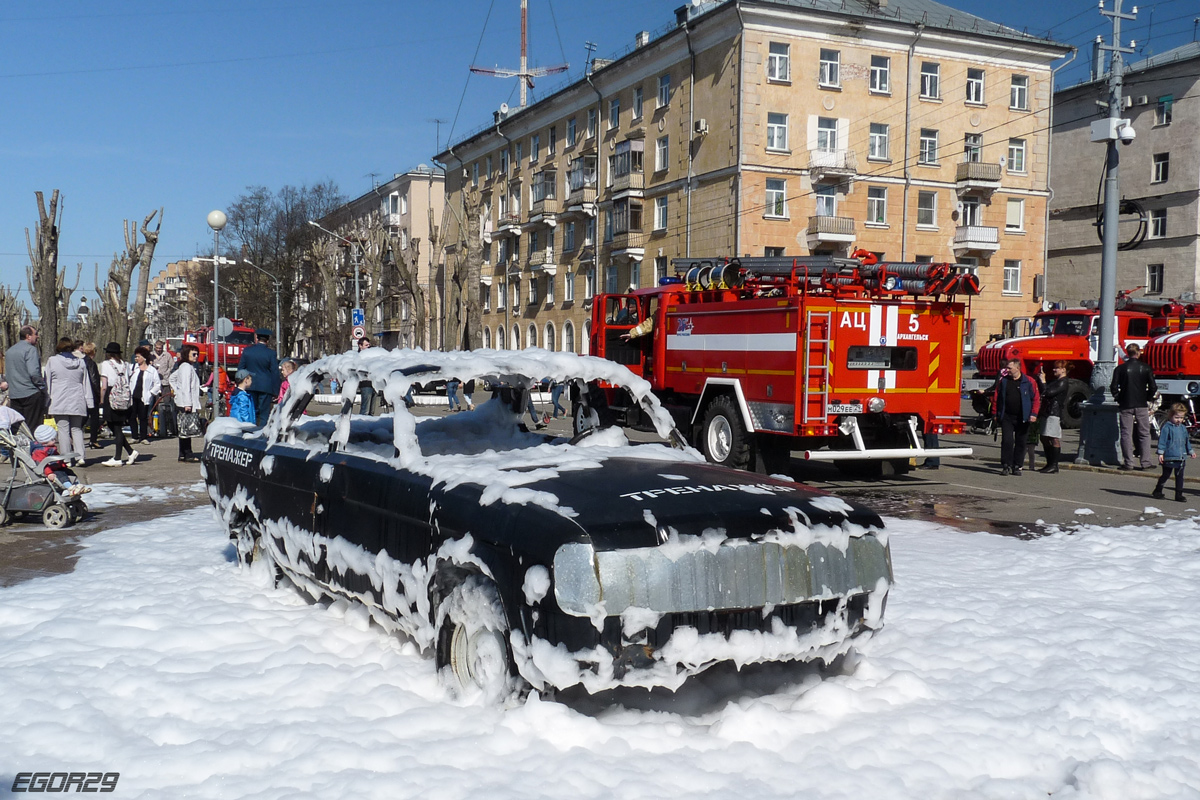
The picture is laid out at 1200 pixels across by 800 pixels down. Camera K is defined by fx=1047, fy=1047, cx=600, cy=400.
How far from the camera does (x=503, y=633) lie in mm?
4320

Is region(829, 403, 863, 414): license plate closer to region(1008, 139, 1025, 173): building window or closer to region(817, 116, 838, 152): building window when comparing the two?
region(817, 116, 838, 152): building window

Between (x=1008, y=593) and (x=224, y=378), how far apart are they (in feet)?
64.9

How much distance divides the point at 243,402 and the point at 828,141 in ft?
Answer: 118

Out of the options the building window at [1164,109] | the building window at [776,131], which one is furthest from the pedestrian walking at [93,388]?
the building window at [1164,109]

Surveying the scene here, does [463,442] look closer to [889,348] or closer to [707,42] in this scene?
[889,348]

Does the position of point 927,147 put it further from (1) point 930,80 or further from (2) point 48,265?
(2) point 48,265

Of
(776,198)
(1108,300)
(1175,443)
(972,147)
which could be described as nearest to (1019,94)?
(972,147)

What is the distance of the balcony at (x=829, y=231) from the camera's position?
43.3m

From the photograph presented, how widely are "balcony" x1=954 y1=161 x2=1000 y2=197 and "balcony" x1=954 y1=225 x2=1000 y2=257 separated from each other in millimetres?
1632

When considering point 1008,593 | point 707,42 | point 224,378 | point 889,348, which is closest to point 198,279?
point 707,42

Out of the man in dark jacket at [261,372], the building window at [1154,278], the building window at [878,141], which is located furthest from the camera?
the building window at [1154,278]

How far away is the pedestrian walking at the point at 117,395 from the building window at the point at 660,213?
33.7 metres

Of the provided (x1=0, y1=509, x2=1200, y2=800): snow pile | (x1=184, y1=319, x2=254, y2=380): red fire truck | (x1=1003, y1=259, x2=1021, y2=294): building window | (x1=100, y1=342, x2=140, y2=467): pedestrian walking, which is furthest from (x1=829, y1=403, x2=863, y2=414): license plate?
(x1=1003, y1=259, x2=1021, y2=294): building window

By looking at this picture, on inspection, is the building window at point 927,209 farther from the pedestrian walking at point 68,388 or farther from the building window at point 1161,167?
the pedestrian walking at point 68,388
